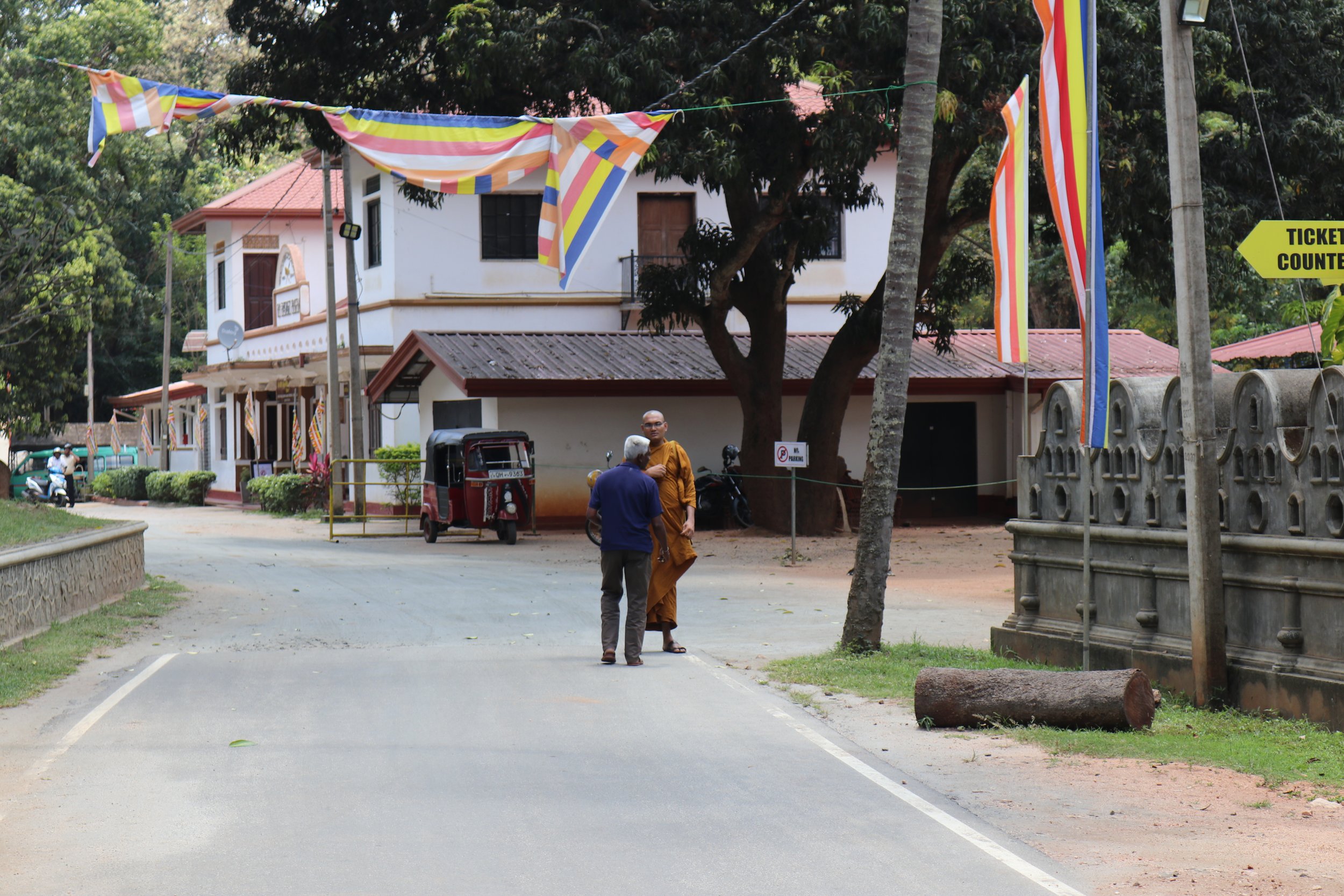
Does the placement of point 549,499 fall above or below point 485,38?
below

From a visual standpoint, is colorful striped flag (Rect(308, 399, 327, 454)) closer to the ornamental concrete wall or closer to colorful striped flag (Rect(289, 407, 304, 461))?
colorful striped flag (Rect(289, 407, 304, 461))

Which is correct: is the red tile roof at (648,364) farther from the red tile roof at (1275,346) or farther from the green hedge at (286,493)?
the red tile roof at (1275,346)

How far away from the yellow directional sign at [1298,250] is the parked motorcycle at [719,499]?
1924 centimetres

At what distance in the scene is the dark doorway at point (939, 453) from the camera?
106 feet

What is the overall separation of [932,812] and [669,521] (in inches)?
227

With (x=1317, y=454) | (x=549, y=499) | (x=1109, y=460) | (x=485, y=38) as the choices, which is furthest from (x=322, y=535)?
(x=1317, y=454)

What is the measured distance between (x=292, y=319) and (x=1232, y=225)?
2492 centimetres

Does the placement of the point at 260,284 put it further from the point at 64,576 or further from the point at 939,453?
the point at 64,576

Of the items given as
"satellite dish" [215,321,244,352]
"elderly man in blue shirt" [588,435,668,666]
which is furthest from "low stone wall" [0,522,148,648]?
"satellite dish" [215,321,244,352]

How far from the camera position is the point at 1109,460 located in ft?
35.5

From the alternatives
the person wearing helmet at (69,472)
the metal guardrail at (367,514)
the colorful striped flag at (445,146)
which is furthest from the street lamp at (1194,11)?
the person wearing helmet at (69,472)

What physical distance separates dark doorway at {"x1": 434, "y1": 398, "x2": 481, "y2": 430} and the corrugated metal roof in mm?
1397

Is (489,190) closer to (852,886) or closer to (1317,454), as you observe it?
(1317,454)

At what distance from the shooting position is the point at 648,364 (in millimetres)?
29547
